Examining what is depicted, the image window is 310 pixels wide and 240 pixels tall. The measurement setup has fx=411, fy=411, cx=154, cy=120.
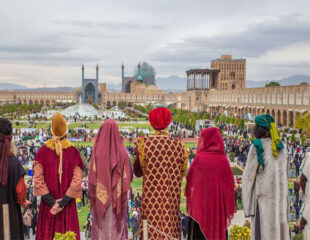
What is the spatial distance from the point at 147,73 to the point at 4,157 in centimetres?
8678

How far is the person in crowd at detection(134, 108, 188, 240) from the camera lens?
3367 millimetres

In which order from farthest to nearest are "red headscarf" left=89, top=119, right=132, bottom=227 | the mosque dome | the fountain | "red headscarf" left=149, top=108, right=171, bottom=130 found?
the mosque dome
the fountain
"red headscarf" left=149, top=108, right=171, bottom=130
"red headscarf" left=89, top=119, right=132, bottom=227

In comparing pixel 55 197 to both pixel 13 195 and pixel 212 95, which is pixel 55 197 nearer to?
pixel 13 195

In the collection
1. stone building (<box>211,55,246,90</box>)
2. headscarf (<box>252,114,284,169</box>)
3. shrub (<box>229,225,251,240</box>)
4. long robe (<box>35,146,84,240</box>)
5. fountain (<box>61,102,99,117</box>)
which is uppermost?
stone building (<box>211,55,246,90</box>)

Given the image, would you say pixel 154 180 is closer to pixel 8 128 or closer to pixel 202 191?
pixel 202 191

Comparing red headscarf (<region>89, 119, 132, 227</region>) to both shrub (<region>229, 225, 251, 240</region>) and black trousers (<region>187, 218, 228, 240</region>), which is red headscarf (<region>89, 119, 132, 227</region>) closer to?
black trousers (<region>187, 218, 228, 240</region>)

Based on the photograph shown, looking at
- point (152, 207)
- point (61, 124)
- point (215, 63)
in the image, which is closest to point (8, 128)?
point (61, 124)

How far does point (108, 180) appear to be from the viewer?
3.20 meters

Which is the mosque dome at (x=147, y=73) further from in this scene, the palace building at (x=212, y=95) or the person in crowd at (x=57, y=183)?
the person in crowd at (x=57, y=183)

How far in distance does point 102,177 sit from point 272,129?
4.64 ft

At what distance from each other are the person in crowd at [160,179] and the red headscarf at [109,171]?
190 millimetres

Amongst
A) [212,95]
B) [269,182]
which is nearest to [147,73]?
[212,95]

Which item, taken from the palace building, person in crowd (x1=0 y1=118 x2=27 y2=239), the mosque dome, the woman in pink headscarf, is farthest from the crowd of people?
the mosque dome

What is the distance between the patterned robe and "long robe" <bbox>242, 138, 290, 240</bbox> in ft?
2.01
